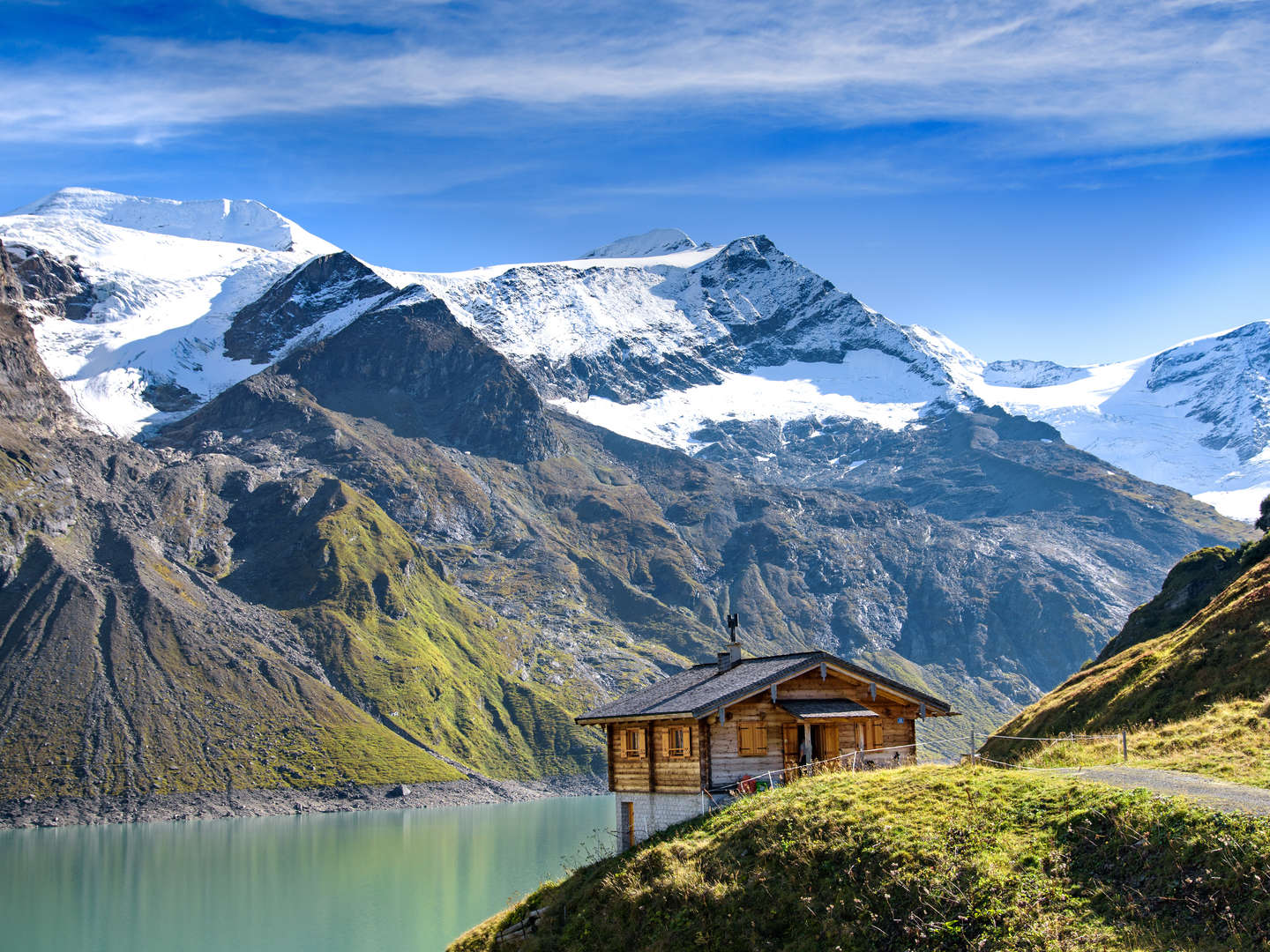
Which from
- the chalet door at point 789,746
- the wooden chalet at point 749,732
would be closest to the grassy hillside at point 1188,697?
the wooden chalet at point 749,732

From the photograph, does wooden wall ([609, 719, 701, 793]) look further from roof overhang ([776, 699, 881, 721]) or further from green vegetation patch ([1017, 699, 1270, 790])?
green vegetation patch ([1017, 699, 1270, 790])

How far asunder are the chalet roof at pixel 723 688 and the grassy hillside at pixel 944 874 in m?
4.19

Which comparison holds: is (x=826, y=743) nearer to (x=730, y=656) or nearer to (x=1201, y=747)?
(x=730, y=656)

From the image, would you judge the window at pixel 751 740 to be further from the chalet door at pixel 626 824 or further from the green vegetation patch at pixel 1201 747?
the green vegetation patch at pixel 1201 747

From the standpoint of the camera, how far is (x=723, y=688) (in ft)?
133

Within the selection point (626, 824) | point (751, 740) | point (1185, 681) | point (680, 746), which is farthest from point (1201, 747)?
point (626, 824)

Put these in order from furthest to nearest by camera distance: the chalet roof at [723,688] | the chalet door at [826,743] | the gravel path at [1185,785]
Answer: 1. the chalet door at [826,743]
2. the chalet roof at [723,688]
3. the gravel path at [1185,785]

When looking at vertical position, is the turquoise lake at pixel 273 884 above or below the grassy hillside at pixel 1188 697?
below

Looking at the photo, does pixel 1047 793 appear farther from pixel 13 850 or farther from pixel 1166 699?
pixel 13 850

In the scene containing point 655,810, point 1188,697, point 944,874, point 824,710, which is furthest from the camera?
point 1188,697

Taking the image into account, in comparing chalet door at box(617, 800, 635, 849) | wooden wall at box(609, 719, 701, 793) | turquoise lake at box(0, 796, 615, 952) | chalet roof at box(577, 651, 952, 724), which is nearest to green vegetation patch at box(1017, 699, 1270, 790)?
chalet roof at box(577, 651, 952, 724)

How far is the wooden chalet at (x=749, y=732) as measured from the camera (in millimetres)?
39281

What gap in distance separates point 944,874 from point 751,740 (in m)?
13.9

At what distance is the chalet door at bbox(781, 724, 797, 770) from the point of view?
40.0 meters
